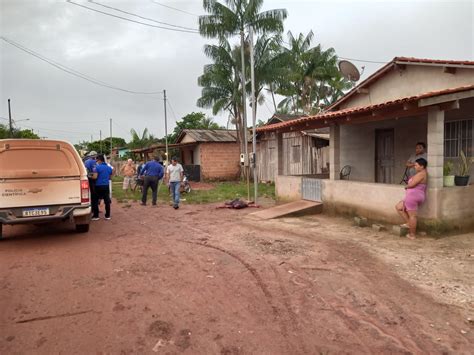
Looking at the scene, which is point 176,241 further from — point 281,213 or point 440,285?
point 440,285

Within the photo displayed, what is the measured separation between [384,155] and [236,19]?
1323 centimetres

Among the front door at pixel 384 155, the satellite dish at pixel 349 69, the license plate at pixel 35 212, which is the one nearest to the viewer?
the license plate at pixel 35 212

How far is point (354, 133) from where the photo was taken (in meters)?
11.2

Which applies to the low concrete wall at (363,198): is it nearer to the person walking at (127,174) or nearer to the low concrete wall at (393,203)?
the low concrete wall at (393,203)

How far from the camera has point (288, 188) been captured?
38.2ft

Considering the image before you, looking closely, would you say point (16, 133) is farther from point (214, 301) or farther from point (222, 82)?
point (214, 301)

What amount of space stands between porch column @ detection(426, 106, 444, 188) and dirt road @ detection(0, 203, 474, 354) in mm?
2038

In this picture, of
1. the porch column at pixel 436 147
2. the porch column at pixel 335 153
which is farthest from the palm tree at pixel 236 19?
the porch column at pixel 436 147

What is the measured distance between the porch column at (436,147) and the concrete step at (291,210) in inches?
135

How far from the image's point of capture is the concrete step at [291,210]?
947cm

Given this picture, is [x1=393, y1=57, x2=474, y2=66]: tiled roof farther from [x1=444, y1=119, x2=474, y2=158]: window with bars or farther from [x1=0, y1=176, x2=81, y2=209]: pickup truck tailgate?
[x1=0, y1=176, x2=81, y2=209]: pickup truck tailgate

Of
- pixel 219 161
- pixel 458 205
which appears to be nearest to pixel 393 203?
pixel 458 205

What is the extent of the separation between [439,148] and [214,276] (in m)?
5.00

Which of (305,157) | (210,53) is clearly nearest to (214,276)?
(305,157)
